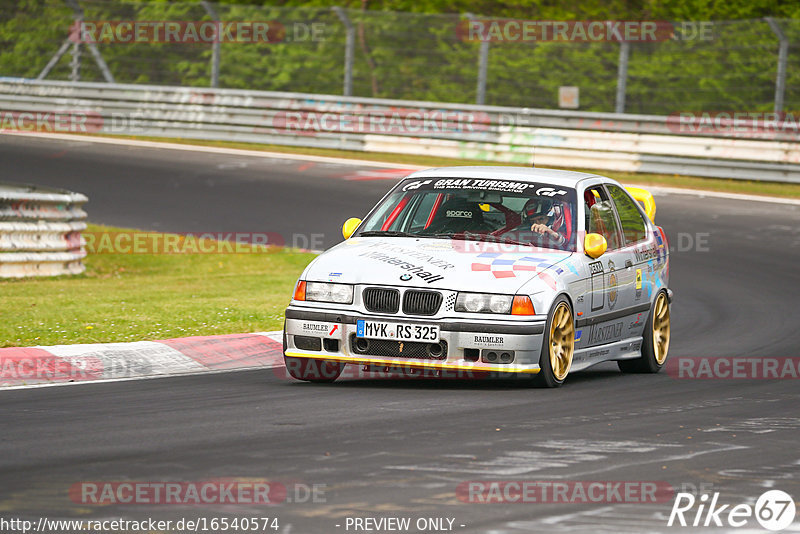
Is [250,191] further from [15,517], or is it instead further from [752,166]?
[15,517]

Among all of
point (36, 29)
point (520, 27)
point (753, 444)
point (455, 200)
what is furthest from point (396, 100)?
point (753, 444)

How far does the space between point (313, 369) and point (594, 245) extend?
7.06ft

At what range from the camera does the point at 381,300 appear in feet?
28.7

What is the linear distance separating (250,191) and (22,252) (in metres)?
7.25

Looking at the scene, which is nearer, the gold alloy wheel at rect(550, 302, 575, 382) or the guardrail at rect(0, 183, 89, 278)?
the gold alloy wheel at rect(550, 302, 575, 382)

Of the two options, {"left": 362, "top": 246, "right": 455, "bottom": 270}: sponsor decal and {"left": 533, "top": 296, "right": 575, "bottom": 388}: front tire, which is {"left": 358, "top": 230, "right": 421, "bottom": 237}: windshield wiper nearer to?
{"left": 362, "top": 246, "right": 455, "bottom": 270}: sponsor decal

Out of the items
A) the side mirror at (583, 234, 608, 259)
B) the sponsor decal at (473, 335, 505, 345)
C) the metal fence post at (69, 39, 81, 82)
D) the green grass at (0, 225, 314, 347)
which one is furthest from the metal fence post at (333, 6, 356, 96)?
the sponsor decal at (473, 335, 505, 345)

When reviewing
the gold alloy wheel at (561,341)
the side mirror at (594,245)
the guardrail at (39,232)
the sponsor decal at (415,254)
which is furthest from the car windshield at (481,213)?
the guardrail at (39,232)

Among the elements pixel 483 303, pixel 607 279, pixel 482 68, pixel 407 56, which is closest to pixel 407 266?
pixel 483 303

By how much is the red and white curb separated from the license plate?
1670 millimetres

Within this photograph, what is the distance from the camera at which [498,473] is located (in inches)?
243

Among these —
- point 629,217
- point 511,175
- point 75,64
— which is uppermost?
point 75,64

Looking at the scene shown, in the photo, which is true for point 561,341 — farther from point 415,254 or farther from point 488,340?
point 415,254

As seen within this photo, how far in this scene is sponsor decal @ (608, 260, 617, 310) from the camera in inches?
391
